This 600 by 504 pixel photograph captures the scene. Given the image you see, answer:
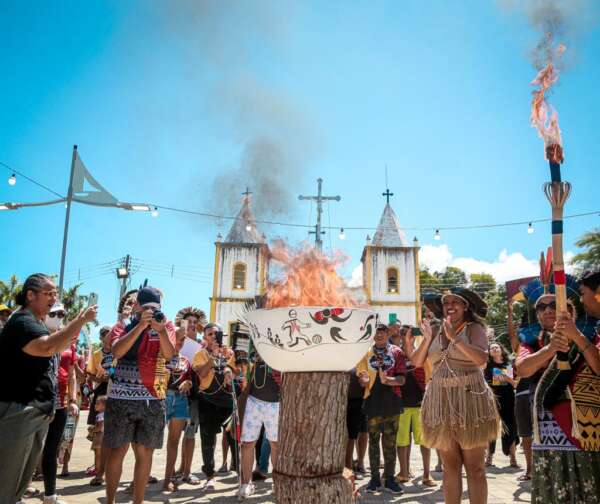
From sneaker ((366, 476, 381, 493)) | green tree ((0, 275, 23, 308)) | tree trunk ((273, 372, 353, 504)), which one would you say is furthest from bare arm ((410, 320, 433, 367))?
green tree ((0, 275, 23, 308))

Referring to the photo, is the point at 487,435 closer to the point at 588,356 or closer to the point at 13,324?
the point at 588,356

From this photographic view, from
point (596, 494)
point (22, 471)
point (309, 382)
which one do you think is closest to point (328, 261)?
point (309, 382)

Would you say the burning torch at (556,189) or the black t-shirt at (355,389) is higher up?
the burning torch at (556,189)

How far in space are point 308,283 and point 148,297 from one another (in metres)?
1.75

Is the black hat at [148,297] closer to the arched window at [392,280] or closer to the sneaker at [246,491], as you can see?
the sneaker at [246,491]

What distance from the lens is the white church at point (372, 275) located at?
36.5 metres

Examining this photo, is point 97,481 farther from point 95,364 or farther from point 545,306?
point 545,306

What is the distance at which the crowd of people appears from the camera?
300 cm

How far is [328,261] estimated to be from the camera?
11.7 ft

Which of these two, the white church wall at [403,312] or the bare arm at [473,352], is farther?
the white church wall at [403,312]

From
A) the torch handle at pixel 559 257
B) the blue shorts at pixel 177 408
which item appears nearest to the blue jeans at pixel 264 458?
the blue shorts at pixel 177 408

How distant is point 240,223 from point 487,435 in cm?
3610

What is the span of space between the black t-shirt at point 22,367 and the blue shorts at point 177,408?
2718 millimetres

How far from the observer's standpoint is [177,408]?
606 centimetres
